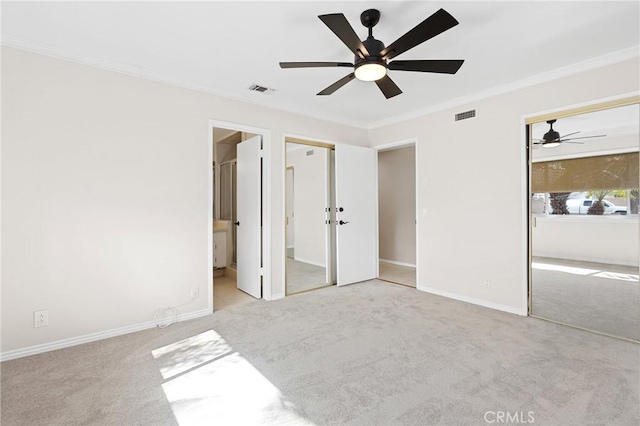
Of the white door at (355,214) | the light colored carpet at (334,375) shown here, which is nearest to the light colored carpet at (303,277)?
the white door at (355,214)

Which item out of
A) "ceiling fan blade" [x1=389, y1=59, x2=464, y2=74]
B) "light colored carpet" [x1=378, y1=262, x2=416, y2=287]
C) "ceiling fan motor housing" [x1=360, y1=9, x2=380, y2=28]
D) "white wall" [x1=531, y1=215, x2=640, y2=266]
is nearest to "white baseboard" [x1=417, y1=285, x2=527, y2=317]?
"light colored carpet" [x1=378, y1=262, x2=416, y2=287]

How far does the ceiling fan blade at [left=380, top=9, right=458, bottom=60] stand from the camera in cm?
174

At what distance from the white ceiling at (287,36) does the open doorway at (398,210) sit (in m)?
2.82

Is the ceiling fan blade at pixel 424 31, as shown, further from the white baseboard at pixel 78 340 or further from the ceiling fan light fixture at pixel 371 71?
the white baseboard at pixel 78 340

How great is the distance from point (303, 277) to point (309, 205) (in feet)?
5.36

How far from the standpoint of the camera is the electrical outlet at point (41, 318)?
2.52 m

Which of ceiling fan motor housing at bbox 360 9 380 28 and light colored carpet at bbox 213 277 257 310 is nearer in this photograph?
ceiling fan motor housing at bbox 360 9 380 28

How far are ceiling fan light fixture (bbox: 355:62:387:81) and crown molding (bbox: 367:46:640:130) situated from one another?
74.3 inches

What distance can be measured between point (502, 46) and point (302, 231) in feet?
15.1

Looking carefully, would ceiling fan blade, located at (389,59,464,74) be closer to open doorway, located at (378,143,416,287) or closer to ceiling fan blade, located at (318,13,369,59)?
ceiling fan blade, located at (318,13,369,59)

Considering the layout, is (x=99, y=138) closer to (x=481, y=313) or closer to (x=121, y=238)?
(x=121, y=238)

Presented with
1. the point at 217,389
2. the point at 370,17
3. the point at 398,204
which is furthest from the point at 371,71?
the point at 398,204

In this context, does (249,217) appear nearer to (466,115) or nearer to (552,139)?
(466,115)

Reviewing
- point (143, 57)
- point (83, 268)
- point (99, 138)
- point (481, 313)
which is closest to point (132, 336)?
point (83, 268)
